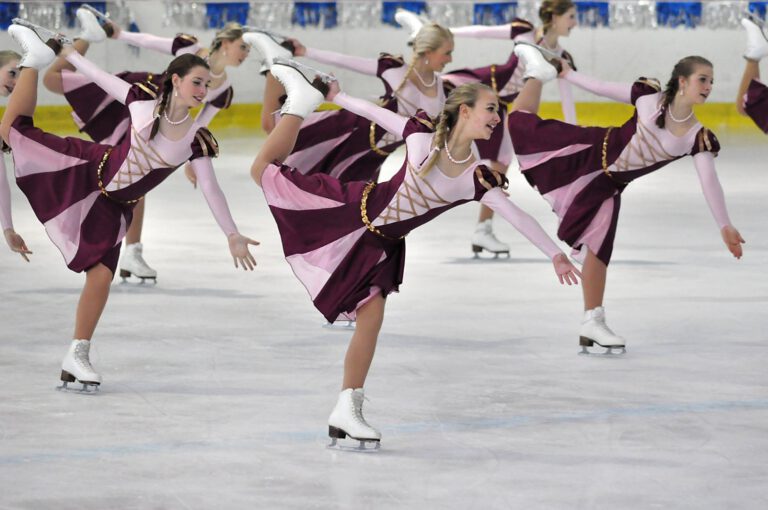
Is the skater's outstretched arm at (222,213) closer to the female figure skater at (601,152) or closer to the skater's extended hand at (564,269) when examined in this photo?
the skater's extended hand at (564,269)

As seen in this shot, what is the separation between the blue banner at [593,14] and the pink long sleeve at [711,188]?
9209 mm

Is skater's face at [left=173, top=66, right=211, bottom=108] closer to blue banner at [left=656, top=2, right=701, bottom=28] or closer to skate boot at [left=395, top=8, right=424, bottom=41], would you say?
skate boot at [left=395, top=8, right=424, bottom=41]

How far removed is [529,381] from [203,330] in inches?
61.1

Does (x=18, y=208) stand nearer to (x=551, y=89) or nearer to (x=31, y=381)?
(x=31, y=381)

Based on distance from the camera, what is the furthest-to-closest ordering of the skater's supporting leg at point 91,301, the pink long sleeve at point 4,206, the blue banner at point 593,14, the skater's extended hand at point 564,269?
the blue banner at point 593,14 < the pink long sleeve at point 4,206 < the skater's supporting leg at point 91,301 < the skater's extended hand at point 564,269

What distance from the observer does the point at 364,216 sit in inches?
183

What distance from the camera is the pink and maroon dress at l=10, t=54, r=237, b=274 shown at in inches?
209

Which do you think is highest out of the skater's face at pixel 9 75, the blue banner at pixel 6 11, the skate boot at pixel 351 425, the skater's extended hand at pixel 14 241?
the skater's face at pixel 9 75

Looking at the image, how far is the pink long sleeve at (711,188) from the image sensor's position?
5.56 metres

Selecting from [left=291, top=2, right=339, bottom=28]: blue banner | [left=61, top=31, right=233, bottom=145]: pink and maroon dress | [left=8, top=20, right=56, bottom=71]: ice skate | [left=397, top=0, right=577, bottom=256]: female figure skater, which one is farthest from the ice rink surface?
[left=291, top=2, right=339, bottom=28]: blue banner

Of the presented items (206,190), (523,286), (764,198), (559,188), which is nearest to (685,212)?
(764,198)

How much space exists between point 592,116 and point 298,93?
10012mm

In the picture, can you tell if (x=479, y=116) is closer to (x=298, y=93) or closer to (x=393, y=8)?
(x=298, y=93)

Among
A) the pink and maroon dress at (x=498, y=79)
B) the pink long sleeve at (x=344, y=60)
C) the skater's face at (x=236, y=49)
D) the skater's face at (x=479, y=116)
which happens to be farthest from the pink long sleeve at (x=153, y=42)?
the skater's face at (x=479, y=116)
